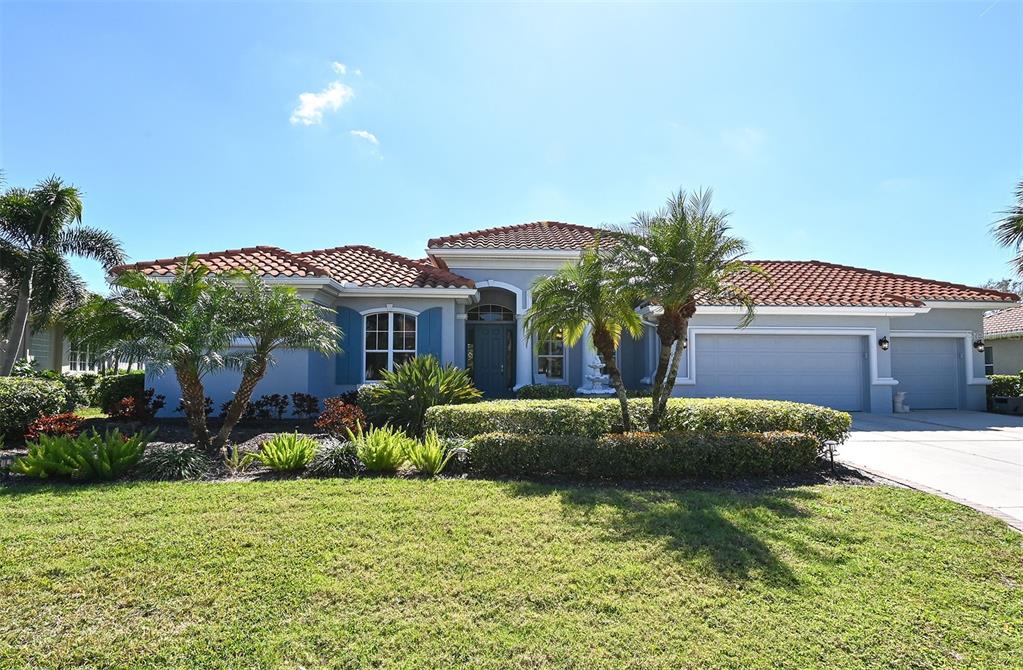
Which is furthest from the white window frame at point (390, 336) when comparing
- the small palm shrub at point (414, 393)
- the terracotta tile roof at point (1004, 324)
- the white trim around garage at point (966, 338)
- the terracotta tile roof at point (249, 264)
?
the terracotta tile roof at point (1004, 324)

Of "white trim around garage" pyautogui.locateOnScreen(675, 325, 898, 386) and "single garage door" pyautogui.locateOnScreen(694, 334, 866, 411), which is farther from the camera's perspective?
"single garage door" pyautogui.locateOnScreen(694, 334, 866, 411)

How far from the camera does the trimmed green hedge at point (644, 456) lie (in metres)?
6.80

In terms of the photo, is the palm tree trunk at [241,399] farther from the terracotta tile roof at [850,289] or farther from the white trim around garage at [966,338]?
the white trim around garage at [966,338]

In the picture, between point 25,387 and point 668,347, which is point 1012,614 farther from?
point 25,387

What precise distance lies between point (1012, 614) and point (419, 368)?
8.90m

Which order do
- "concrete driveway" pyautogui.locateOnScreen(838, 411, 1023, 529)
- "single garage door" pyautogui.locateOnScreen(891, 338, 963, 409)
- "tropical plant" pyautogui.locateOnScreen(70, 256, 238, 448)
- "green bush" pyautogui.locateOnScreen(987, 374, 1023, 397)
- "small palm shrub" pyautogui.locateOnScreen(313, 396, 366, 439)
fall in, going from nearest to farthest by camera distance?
1. "concrete driveway" pyautogui.locateOnScreen(838, 411, 1023, 529)
2. "tropical plant" pyautogui.locateOnScreen(70, 256, 238, 448)
3. "small palm shrub" pyautogui.locateOnScreen(313, 396, 366, 439)
4. "green bush" pyautogui.locateOnScreen(987, 374, 1023, 397)
5. "single garage door" pyautogui.locateOnScreen(891, 338, 963, 409)

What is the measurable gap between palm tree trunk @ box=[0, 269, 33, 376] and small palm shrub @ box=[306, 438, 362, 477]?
14.1 m

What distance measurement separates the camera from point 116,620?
3387 millimetres

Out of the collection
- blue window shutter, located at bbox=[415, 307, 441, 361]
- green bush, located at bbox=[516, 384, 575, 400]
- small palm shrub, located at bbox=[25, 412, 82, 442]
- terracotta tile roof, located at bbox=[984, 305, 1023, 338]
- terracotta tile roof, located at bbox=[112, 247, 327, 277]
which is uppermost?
terracotta tile roof, located at bbox=[112, 247, 327, 277]

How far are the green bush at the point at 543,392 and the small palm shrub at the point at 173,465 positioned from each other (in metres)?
8.14

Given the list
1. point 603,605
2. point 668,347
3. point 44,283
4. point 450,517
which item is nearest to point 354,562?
point 450,517

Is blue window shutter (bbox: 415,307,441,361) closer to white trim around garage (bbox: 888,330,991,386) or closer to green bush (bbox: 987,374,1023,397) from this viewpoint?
white trim around garage (bbox: 888,330,991,386)

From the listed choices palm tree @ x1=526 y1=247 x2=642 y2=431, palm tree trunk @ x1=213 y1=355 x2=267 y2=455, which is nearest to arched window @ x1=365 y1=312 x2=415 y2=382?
palm tree trunk @ x1=213 y1=355 x2=267 y2=455

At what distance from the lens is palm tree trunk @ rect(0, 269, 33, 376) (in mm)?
14773
